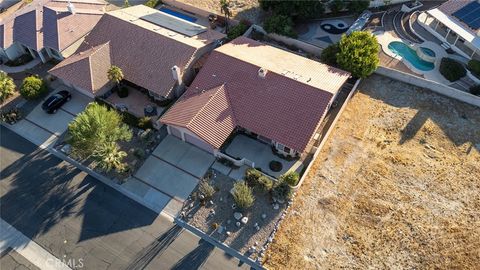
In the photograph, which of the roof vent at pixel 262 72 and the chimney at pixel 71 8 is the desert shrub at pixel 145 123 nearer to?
the roof vent at pixel 262 72

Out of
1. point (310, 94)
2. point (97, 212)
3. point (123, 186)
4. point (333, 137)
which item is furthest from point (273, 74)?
point (97, 212)

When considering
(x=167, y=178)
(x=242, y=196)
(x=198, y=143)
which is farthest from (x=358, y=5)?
(x=167, y=178)

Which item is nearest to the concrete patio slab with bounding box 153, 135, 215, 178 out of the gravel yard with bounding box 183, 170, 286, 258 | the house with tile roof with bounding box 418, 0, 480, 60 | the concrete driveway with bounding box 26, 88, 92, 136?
the gravel yard with bounding box 183, 170, 286, 258

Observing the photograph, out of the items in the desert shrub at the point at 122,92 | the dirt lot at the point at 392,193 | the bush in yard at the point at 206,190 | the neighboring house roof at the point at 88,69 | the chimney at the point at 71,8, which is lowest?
the dirt lot at the point at 392,193

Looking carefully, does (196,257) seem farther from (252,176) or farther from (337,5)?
(337,5)

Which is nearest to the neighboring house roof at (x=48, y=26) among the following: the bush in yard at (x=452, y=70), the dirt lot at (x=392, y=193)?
the dirt lot at (x=392, y=193)
